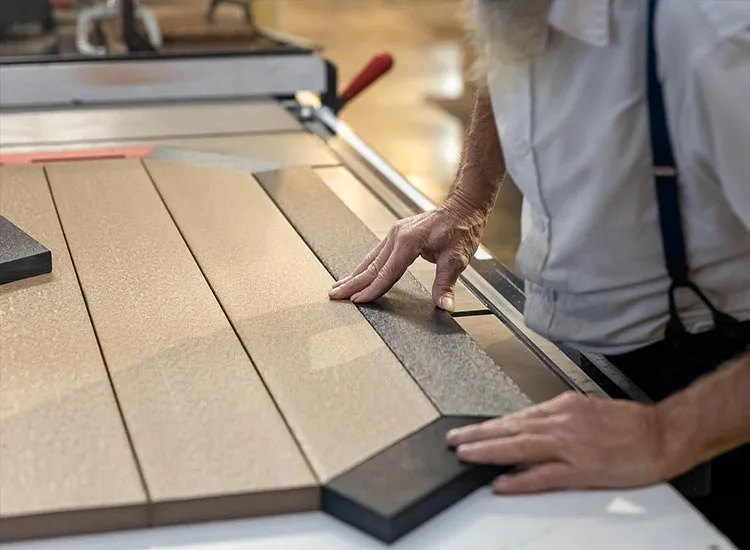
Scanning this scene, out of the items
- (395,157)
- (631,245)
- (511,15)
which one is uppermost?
(511,15)

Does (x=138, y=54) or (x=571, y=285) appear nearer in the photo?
(x=571, y=285)

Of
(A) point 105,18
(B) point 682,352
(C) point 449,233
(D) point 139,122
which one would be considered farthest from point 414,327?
(A) point 105,18

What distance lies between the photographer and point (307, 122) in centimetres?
244

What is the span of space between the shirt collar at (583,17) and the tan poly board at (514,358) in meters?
0.40

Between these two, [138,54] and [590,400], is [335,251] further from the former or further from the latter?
[138,54]

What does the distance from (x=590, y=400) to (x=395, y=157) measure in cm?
288

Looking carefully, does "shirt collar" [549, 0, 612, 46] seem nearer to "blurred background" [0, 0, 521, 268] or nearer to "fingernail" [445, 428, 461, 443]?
"blurred background" [0, 0, 521, 268]

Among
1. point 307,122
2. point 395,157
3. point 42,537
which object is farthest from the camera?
point 395,157

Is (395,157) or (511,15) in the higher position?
(511,15)

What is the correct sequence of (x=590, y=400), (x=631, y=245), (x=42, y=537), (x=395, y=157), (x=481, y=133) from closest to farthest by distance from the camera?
(x=42, y=537) < (x=590, y=400) < (x=631, y=245) < (x=481, y=133) < (x=395, y=157)

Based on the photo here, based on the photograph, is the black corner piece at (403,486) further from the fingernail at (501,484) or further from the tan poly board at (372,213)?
the tan poly board at (372,213)

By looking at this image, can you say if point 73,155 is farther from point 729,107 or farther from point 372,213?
point 729,107

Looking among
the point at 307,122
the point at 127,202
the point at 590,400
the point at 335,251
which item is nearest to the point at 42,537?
the point at 590,400

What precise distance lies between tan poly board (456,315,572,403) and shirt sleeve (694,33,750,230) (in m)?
0.32
